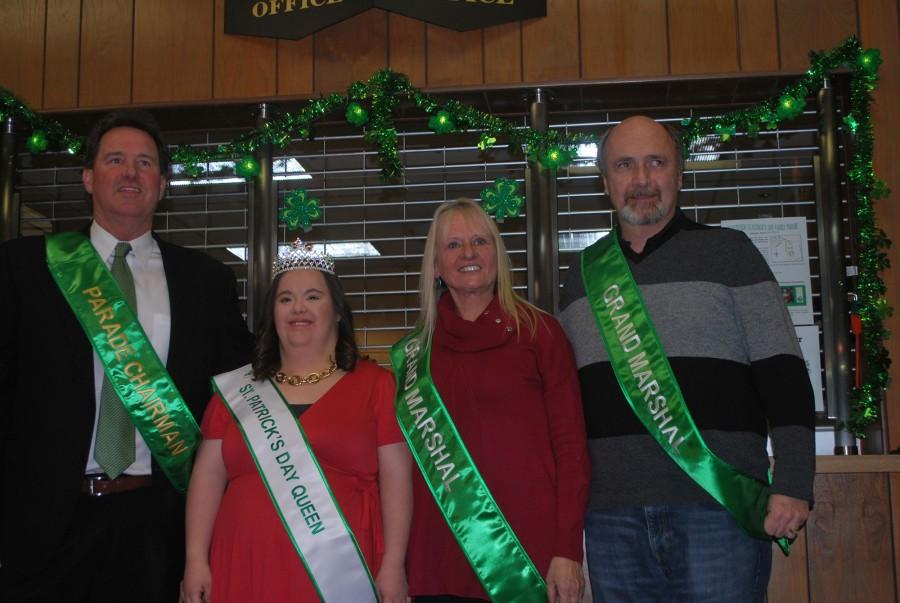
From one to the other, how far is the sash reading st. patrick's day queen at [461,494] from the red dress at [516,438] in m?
0.02

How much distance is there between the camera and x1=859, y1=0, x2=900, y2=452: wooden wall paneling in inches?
140

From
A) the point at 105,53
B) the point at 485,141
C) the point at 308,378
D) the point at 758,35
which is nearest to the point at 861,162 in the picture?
the point at 758,35

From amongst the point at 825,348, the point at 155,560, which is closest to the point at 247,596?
the point at 155,560

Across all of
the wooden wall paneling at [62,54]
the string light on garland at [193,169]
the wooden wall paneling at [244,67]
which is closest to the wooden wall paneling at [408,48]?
the wooden wall paneling at [244,67]

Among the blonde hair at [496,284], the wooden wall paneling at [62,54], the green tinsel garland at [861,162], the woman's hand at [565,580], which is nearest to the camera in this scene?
the woman's hand at [565,580]

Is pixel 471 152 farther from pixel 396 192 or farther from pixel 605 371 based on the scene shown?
pixel 605 371

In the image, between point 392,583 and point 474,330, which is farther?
point 474,330

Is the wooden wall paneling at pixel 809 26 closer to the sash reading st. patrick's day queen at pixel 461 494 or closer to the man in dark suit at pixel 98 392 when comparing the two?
the sash reading st. patrick's day queen at pixel 461 494

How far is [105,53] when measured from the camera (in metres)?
4.09

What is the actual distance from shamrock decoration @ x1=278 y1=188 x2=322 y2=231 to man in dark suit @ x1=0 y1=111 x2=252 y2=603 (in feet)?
5.02

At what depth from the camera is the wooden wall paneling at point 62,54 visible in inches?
160

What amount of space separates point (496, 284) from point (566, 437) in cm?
46

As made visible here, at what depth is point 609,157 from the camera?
2.15 m

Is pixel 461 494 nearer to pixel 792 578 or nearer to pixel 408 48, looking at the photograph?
pixel 792 578
